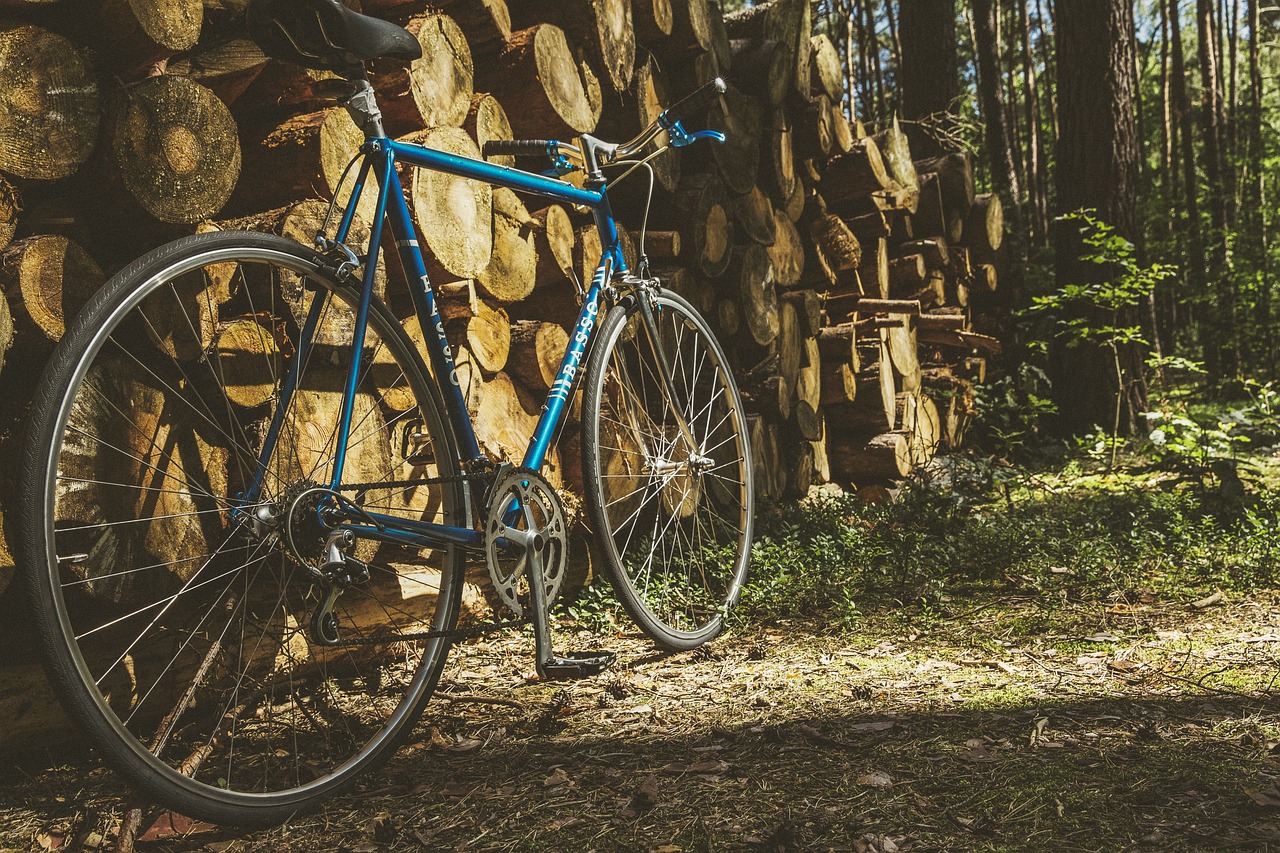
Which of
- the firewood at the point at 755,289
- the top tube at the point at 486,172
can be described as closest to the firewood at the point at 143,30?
the top tube at the point at 486,172

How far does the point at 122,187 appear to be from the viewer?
6.36 feet

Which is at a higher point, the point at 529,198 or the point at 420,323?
the point at 529,198

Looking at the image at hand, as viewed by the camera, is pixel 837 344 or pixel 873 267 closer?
pixel 837 344

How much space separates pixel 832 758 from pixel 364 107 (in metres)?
1.73

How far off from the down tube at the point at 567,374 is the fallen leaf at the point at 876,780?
3.53 ft

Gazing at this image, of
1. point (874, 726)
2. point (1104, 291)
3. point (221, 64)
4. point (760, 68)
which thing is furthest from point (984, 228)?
point (221, 64)

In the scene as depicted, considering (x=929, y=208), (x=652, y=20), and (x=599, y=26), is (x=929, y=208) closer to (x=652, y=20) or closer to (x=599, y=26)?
(x=652, y=20)

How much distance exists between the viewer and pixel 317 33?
6.15ft

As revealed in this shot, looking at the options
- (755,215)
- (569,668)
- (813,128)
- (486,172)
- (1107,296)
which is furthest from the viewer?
(1107,296)

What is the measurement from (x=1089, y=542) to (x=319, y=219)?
9.79ft

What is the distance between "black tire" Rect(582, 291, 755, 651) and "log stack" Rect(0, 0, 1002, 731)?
0.25 meters

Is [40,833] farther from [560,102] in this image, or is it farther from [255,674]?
[560,102]

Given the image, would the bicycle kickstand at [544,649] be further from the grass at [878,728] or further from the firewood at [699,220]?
the firewood at [699,220]

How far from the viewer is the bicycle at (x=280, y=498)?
5.56 ft
